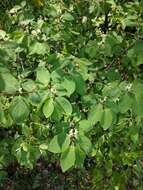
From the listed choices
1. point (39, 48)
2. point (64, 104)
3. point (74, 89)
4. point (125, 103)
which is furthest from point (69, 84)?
point (39, 48)

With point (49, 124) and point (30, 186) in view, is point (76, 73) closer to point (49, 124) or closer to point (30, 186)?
point (49, 124)

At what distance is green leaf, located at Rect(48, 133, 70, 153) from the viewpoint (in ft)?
5.81

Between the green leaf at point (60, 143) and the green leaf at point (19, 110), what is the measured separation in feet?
0.63

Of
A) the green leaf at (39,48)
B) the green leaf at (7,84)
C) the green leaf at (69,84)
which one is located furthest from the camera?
the green leaf at (39,48)

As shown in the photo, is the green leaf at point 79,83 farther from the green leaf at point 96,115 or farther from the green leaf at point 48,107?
the green leaf at point 48,107

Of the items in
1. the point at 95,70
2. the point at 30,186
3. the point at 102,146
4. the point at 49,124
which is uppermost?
the point at 95,70

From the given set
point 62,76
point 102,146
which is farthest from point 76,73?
point 102,146

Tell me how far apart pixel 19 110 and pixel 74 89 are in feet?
0.91

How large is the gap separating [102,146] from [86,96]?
79 cm

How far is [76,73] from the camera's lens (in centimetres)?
196

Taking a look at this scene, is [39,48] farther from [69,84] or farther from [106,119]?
[106,119]

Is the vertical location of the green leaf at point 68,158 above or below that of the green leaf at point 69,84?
below

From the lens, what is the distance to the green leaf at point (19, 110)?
1703 mm

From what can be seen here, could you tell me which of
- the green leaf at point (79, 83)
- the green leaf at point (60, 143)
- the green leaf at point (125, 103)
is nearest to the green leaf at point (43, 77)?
the green leaf at point (79, 83)
